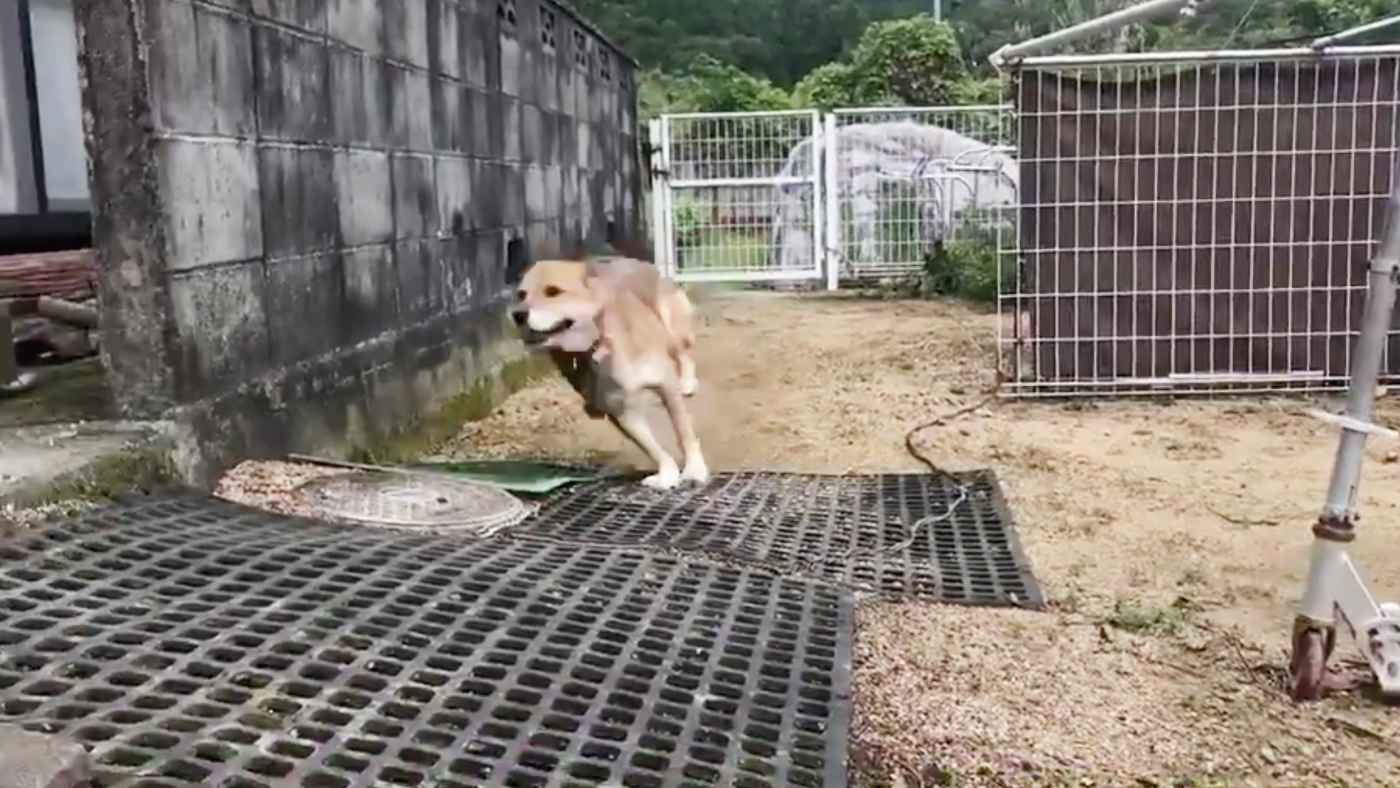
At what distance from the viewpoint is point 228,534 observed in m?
2.94

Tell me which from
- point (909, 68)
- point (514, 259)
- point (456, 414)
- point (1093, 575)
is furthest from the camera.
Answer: point (909, 68)

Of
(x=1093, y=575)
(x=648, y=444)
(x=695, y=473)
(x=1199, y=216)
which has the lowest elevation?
(x=1093, y=575)

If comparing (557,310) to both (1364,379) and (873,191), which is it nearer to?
(1364,379)

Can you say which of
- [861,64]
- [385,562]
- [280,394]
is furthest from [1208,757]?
[861,64]

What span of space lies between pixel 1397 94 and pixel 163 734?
645 cm

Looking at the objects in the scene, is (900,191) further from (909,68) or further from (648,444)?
(648,444)

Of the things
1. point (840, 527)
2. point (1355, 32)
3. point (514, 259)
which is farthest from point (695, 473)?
point (1355, 32)

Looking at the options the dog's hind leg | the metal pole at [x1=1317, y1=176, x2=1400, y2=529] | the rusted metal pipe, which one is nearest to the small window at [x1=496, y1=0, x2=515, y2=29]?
the dog's hind leg

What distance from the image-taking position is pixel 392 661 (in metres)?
2.28

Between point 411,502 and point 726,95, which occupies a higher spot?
point 726,95

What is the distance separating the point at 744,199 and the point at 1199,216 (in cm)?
717

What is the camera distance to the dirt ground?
249cm

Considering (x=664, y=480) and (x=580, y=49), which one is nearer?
(x=664, y=480)

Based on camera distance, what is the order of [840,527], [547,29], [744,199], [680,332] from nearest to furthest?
[840,527], [680,332], [547,29], [744,199]
